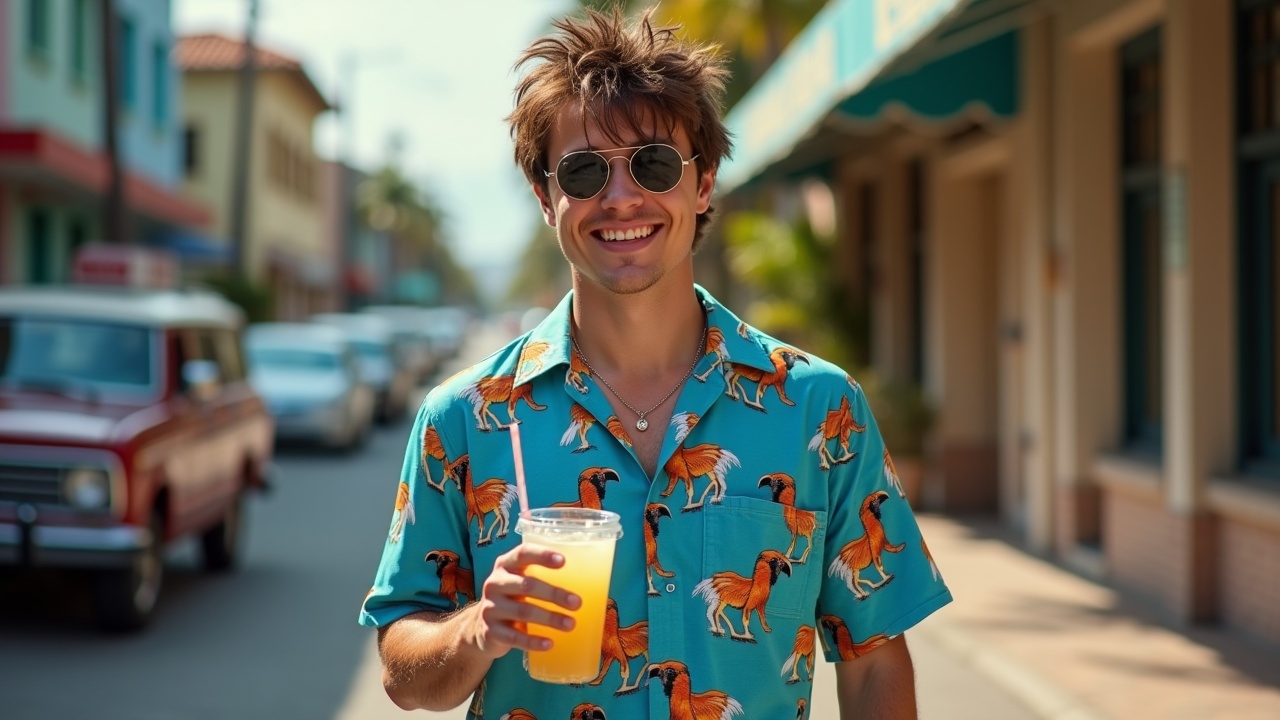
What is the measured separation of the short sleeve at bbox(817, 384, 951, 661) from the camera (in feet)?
8.21

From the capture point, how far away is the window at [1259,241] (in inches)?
325

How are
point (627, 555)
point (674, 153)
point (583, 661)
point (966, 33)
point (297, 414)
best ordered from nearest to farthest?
point (583, 661) → point (627, 555) → point (674, 153) → point (966, 33) → point (297, 414)

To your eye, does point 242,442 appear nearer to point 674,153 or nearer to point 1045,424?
point 1045,424

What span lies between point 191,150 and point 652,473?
40854mm

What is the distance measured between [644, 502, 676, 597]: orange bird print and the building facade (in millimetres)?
16968

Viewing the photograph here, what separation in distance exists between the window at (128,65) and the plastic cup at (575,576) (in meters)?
28.2

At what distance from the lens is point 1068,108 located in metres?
10.7

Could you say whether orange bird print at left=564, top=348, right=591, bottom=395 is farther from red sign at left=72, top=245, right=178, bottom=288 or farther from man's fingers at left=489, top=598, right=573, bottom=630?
red sign at left=72, top=245, right=178, bottom=288

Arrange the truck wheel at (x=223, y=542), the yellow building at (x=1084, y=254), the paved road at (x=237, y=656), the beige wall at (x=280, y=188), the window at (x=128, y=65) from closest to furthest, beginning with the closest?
the paved road at (x=237, y=656) < the yellow building at (x=1084, y=254) < the truck wheel at (x=223, y=542) < the window at (x=128, y=65) < the beige wall at (x=280, y=188)

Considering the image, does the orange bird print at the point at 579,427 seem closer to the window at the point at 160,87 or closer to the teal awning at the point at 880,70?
the teal awning at the point at 880,70

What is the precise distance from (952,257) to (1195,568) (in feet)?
19.4

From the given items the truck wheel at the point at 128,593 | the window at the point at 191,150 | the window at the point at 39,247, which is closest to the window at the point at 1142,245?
the truck wheel at the point at 128,593

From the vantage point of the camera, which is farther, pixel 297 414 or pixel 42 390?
pixel 297 414

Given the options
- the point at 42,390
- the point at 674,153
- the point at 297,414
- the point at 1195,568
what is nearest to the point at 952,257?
the point at 1195,568
